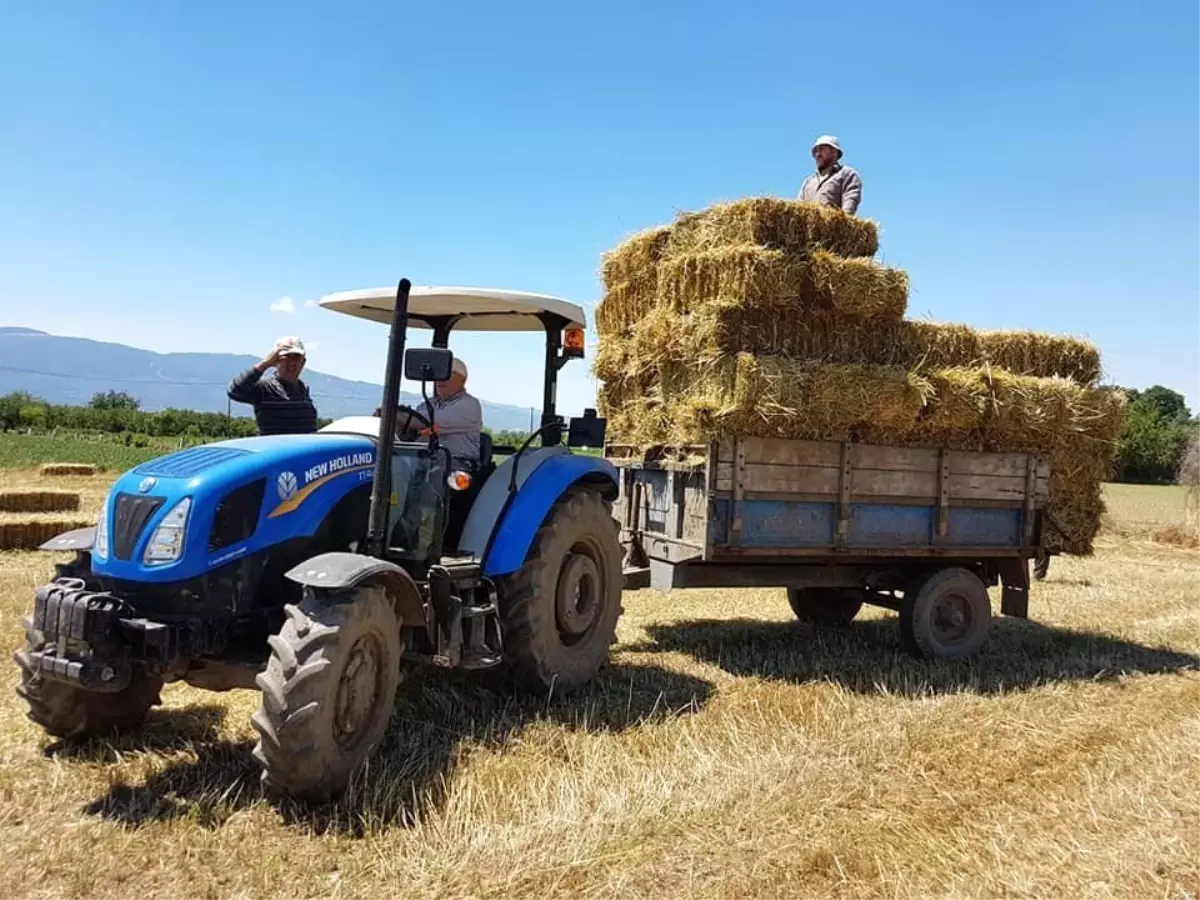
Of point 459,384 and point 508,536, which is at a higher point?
point 459,384

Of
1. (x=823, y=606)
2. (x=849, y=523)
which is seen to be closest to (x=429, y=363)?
(x=849, y=523)

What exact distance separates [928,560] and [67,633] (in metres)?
5.77

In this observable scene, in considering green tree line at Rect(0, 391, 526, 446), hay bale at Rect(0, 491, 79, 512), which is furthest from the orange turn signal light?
green tree line at Rect(0, 391, 526, 446)

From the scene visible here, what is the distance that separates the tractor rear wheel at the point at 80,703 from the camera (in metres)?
3.91

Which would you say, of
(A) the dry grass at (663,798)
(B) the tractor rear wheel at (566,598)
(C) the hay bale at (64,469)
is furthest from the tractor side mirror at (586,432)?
(C) the hay bale at (64,469)

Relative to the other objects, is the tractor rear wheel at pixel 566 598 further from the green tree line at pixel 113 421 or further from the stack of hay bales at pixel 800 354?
the green tree line at pixel 113 421

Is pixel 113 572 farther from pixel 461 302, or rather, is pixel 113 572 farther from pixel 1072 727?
pixel 1072 727

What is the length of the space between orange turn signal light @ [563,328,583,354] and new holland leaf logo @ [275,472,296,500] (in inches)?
75.7

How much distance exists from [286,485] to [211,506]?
1.19 ft

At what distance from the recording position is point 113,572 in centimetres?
374

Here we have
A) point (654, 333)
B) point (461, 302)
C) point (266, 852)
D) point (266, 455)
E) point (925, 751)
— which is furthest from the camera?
point (654, 333)

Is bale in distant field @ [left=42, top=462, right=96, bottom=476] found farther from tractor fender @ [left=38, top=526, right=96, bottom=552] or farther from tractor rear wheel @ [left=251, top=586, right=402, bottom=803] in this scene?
tractor rear wheel @ [left=251, top=586, right=402, bottom=803]

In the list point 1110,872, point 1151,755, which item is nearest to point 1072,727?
point 1151,755

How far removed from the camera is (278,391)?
17.9 ft
